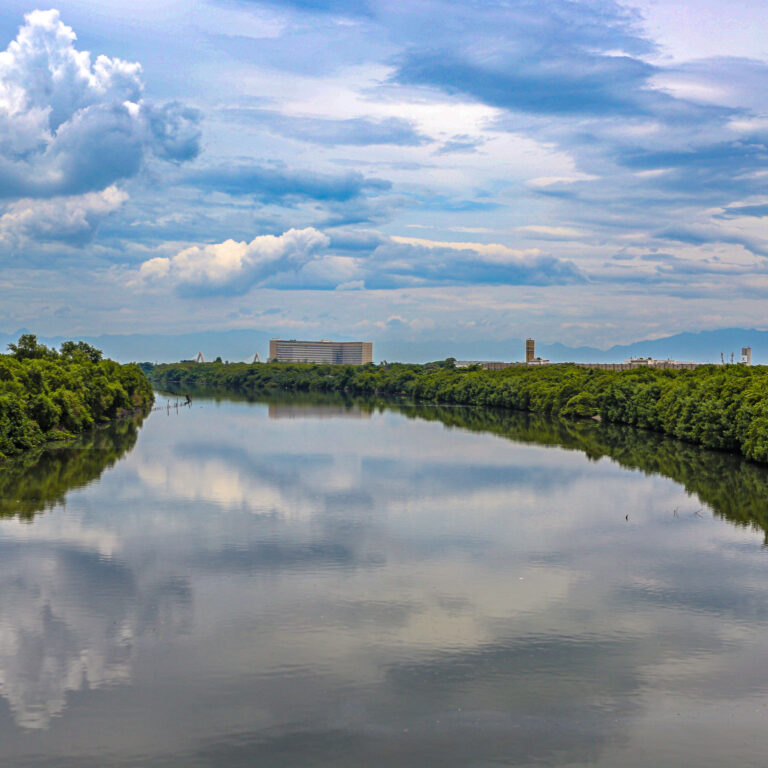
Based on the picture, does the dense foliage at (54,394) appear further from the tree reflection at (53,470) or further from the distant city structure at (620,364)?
the distant city structure at (620,364)

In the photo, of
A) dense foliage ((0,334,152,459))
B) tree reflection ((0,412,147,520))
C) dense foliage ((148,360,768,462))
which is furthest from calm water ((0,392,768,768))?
dense foliage ((148,360,768,462))

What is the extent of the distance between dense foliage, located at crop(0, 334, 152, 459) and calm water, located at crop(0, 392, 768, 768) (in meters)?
8.14

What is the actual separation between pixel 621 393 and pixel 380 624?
179ft

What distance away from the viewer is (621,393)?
68250 millimetres

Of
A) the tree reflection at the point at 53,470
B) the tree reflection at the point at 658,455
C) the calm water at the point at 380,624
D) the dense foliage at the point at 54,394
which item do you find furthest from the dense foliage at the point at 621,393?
the dense foliage at the point at 54,394

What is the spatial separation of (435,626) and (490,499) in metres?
15.5

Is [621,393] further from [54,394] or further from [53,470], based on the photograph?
[53,470]

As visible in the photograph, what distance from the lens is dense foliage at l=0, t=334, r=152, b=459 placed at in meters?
43.1

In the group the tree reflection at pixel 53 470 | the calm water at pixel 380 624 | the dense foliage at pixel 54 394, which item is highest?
the dense foliage at pixel 54 394

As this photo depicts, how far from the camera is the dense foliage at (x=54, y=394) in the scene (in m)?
43.1

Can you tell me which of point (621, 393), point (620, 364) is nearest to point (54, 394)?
point (621, 393)

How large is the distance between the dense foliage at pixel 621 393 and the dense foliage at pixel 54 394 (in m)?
36.8

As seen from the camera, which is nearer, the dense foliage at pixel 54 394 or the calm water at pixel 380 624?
the calm water at pixel 380 624

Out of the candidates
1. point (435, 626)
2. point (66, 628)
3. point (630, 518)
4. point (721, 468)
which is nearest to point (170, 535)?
point (66, 628)
